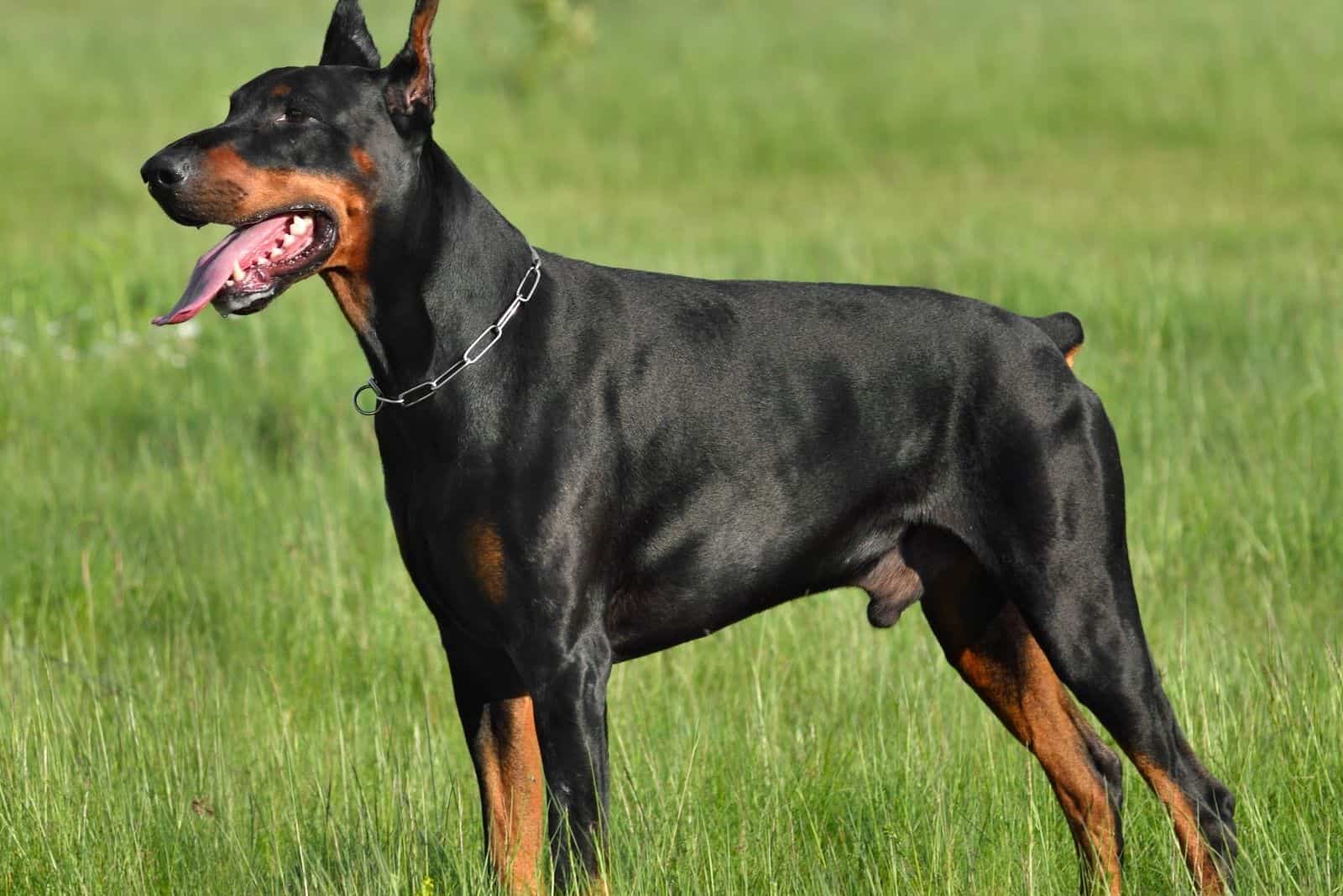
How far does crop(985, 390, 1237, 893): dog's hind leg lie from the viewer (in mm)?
3672

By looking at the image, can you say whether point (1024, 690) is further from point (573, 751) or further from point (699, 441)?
point (573, 751)

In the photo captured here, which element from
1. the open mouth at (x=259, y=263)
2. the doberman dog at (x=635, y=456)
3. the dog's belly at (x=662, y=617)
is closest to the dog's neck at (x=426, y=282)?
the doberman dog at (x=635, y=456)

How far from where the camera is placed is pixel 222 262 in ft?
11.1

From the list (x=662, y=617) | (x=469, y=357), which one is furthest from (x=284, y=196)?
(x=662, y=617)

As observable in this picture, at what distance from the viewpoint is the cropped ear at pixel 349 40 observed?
153 inches

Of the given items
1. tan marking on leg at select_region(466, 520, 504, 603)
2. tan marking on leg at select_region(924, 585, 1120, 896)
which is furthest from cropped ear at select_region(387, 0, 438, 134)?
tan marking on leg at select_region(924, 585, 1120, 896)

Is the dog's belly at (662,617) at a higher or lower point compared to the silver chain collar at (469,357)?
lower

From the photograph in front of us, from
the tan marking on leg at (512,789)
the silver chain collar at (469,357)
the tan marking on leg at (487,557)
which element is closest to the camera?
the tan marking on leg at (487,557)

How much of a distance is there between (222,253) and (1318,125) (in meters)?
16.7

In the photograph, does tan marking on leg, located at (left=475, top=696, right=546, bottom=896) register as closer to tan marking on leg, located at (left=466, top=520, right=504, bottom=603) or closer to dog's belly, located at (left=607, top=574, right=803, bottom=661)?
dog's belly, located at (left=607, top=574, right=803, bottom=661)

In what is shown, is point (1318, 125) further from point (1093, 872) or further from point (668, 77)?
point (1093, 872)

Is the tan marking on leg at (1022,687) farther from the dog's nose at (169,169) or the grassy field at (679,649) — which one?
the dog's nose at (169,169)

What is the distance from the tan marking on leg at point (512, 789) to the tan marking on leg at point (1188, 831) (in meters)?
1.39

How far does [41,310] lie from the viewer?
356 inches
